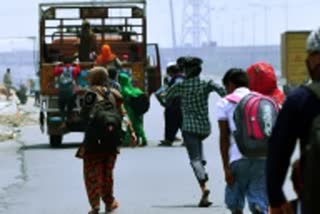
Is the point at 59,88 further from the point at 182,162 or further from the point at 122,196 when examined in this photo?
the point at 122,196

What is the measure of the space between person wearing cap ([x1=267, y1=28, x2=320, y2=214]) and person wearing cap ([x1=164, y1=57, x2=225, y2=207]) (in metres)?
6.98

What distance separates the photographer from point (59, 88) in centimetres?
2291

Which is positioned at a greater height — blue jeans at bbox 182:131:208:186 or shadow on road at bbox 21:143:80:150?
blue jeans at bbox 182:131:208:186

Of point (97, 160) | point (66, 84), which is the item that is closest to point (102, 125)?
point (97, 160)

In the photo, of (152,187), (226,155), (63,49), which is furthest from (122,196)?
(63,49)

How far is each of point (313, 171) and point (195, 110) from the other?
25.2 feet

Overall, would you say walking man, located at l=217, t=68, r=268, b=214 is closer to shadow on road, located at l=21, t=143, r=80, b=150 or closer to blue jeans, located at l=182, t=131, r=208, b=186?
blue jeans, located at l=182, t=131, r=208, b=186

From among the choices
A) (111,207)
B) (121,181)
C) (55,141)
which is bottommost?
(55,141)

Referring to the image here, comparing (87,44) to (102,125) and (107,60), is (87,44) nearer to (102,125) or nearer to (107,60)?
(107,60)

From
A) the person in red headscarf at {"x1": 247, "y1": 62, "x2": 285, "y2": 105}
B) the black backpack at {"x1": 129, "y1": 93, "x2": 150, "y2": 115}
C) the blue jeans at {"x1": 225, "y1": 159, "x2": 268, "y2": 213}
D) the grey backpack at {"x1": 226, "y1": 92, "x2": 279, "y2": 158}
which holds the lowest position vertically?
the black backpack at {"x1": 129, "y1": 93, "x2": 150, "y2": 115}

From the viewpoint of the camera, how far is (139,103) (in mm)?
22234

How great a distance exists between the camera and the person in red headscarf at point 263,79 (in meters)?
8.74

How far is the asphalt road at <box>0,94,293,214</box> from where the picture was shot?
1329cm

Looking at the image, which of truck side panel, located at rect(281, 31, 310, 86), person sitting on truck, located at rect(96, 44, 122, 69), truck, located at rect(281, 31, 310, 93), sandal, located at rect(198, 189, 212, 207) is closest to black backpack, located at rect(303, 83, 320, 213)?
sandal, located at rect(198, 189, 212, 207)
